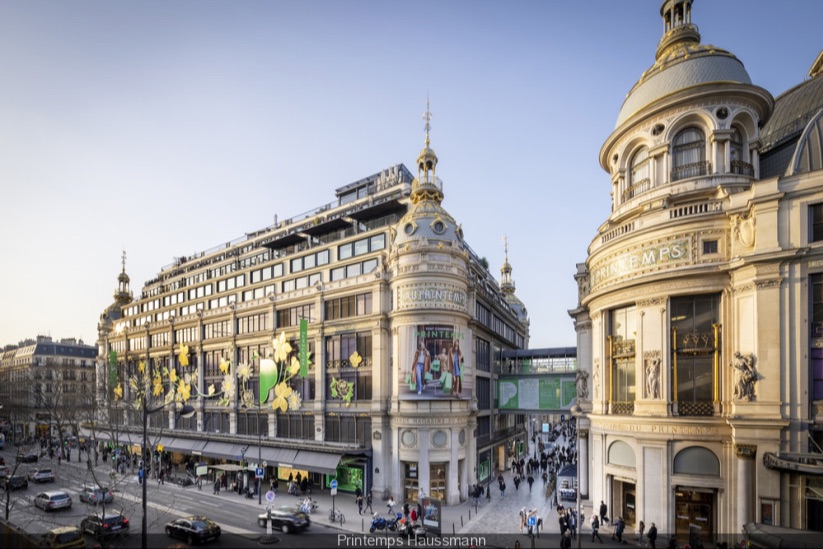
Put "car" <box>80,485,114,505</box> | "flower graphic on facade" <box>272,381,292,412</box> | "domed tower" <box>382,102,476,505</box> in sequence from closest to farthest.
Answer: "car" <box>80,485,114,505</box>, "domed tower" <box>382,102,476,505</box>, "flower graphic on facade" <box>272,381,292,412</box>

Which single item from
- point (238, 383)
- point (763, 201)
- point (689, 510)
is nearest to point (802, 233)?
point (763, 201)

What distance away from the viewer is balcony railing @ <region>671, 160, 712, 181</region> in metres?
30.8

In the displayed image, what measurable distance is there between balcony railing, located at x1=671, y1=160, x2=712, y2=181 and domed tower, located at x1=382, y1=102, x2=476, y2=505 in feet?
57.2

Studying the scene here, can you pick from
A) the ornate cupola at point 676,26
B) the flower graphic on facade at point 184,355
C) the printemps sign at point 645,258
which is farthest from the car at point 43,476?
the ornate cupola at point 676,26

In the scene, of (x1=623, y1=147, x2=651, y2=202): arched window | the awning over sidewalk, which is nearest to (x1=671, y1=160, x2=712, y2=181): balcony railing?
(x1=623, y1=147, x2=651, y2=202): arched window

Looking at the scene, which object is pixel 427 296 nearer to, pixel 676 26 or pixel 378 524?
pixel 378 524

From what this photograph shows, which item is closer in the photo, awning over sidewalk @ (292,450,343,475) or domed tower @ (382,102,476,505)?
domed tower @ (382,102,476,505)

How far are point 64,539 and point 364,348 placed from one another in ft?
78.5

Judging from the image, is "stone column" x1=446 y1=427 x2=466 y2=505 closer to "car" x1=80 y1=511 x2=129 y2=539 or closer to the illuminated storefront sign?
the illuminated storefront sign

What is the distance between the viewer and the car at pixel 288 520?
3234 cm

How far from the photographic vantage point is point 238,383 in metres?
55.0

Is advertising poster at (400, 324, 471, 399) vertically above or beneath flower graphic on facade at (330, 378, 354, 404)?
above

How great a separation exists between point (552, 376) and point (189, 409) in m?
33.2

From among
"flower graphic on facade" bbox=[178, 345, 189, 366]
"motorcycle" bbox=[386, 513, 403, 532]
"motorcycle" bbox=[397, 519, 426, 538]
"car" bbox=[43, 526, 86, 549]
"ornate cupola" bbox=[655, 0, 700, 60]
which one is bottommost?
"motorcycle" bbox=[386, 513, 403, 532]
